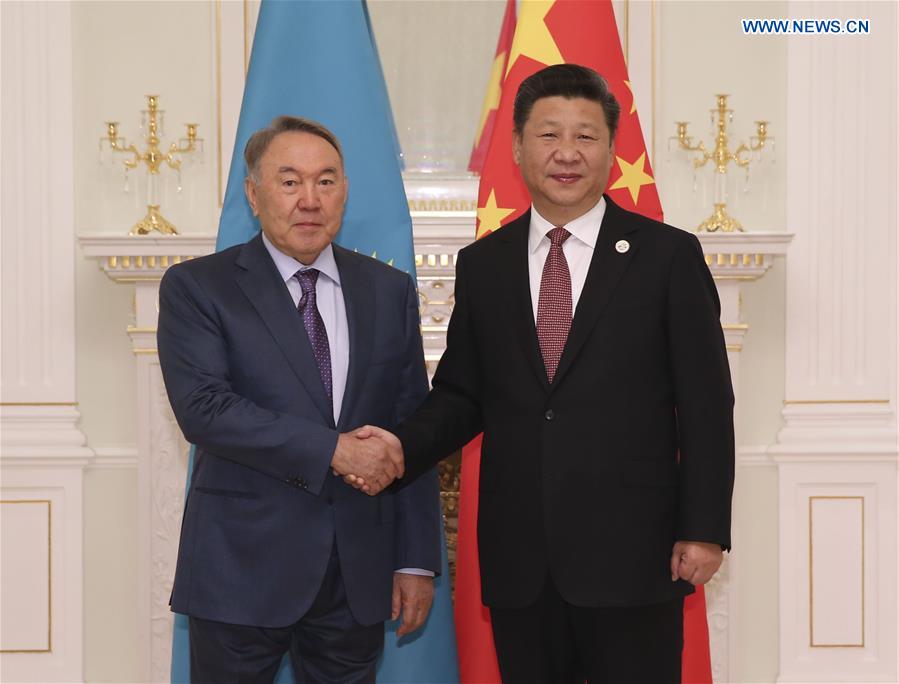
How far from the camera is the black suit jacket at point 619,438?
2062mm

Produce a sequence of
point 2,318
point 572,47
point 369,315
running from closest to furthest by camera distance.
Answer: point 369,315 → point 572,47 → point 2,318

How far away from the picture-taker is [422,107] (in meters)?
4.25

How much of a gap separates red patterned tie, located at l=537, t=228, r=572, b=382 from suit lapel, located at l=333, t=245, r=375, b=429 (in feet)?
1.20

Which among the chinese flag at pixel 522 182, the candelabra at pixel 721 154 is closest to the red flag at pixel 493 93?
the candelabra at pixel 721 154

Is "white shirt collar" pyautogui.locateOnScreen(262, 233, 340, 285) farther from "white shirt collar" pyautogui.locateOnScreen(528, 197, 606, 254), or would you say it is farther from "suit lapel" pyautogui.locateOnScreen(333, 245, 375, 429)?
"white shirt collar" pyautogui.locateOnScreen(528, 197, 606, 254)

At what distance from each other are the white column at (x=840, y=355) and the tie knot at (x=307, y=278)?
256 cm

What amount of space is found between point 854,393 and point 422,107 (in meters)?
2.10

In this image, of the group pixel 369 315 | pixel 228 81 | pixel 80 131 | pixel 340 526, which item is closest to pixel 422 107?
pixel 228 81

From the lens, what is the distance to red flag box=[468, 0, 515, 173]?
4.16 meters

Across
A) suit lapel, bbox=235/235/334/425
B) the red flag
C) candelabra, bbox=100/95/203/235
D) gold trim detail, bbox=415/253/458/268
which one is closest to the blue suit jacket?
suit lapel, bbox=235/235/334/425

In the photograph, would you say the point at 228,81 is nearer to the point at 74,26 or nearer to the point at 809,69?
the point at 74,26

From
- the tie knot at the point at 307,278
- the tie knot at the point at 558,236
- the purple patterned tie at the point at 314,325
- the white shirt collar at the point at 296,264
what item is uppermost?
the tie knot at the point at 558,236

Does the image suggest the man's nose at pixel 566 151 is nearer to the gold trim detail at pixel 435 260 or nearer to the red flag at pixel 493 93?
the gold trim detail at pixel 435 260

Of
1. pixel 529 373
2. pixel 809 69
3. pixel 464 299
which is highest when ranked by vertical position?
pixel 809 69
